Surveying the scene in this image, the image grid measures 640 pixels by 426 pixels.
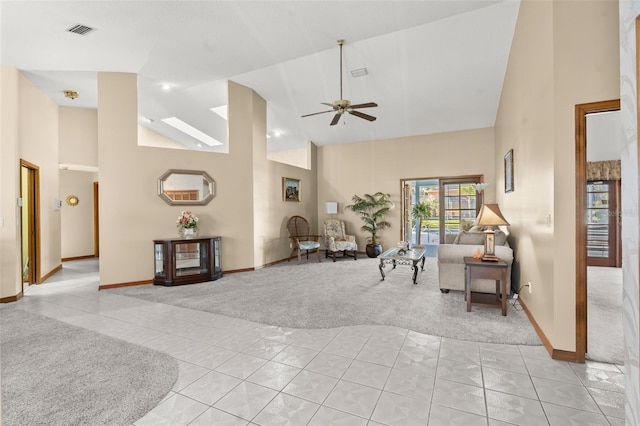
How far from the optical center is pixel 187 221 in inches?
214

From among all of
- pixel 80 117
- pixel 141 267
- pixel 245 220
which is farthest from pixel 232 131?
pixel 80 117

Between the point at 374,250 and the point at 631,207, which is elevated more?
the point at 631,207

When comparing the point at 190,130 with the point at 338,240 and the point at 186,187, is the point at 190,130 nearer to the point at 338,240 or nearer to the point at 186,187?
the point at 186,187

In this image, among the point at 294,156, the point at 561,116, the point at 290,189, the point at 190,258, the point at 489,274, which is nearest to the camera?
the point at 561,116

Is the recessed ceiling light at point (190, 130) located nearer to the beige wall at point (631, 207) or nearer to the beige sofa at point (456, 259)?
the beige sofa at point (456, 259)

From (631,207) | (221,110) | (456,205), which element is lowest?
(631,207)

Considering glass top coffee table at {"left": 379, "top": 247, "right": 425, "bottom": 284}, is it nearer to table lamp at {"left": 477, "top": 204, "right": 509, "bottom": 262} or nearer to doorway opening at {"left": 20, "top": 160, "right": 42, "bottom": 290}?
table lamp at {"left": 477, "top": 204, "right": 509, "bottom": 262}

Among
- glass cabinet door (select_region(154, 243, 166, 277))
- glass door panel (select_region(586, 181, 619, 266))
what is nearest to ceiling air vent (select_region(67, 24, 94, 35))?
glass cabinet door (select_region(154, 243, 166, 277))

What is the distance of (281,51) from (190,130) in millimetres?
4511

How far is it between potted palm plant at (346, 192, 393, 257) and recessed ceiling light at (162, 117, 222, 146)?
178 inches

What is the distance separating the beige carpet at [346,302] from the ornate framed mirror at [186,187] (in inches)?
60.3

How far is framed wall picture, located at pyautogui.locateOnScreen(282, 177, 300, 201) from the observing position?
24.6ft

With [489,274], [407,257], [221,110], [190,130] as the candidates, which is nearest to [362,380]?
[489,274]

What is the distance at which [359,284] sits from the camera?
5051 millimetres
